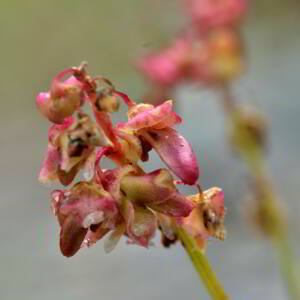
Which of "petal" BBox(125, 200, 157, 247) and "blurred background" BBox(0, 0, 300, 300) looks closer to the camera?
"petal" BBox(125, 200, 157, 247)

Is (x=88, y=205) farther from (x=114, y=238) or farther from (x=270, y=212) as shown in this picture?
(x=270, y=212)

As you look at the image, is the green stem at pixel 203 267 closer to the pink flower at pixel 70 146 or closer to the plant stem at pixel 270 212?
the pink flower at pixel 70 146

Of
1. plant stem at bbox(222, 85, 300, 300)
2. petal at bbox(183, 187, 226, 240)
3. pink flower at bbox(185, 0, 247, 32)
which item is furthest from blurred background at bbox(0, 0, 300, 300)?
petal at bbox(183, 187, 226, 240)

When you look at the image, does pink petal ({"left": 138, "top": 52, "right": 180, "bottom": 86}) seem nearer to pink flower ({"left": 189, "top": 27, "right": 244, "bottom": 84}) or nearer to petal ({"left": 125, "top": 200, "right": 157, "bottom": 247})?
pink flower ({"left": 189, "top": 27, "right": 244, "bottom": 84})

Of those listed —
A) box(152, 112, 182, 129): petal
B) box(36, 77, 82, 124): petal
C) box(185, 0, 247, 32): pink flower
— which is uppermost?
box(185, 0, 247, 32): pink flower

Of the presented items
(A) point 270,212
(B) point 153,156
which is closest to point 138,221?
(A) point 270,212

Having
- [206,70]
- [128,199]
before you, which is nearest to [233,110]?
[206,70]
